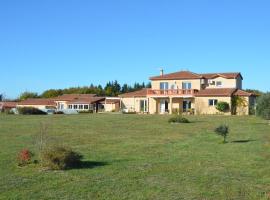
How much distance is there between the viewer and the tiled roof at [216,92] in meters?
57.7

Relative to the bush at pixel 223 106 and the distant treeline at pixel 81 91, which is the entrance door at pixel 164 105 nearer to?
the bush at pixel 223 106

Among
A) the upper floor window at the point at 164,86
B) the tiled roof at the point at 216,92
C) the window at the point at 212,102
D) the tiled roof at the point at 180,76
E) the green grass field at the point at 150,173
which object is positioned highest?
the tiled roof at the point at 180,76

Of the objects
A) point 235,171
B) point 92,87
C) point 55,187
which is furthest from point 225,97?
point 92,87

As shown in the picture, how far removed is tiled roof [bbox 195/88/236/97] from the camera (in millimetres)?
57697

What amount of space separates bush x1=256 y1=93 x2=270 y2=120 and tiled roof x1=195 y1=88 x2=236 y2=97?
925 inches

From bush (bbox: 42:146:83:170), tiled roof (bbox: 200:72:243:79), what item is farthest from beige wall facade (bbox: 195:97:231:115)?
bush (bbox: 42:146:83:170)

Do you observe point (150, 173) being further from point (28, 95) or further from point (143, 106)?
point (28, 95)

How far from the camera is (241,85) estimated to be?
67.6m

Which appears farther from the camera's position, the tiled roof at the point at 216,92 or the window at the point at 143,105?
the window at the point at 143,105

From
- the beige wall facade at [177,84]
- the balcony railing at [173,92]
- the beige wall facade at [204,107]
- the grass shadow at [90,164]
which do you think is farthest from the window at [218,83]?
the grass shadow at [90,164]

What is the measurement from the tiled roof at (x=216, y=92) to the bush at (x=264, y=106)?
23484 millimetres

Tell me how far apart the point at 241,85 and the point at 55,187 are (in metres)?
58.5

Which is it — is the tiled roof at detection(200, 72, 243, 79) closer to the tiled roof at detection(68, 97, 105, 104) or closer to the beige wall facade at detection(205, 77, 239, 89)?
the beige wall facade at detection(205, 77, 239, 89)

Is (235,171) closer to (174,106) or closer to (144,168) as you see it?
(144,168)
